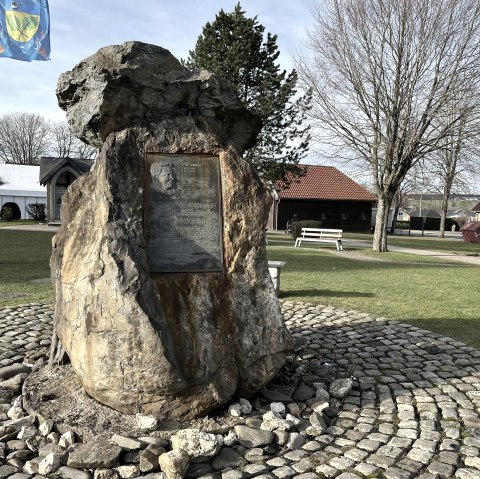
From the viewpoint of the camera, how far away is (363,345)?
18.5 feet

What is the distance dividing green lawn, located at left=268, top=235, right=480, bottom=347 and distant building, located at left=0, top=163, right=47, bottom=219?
95.6 ft

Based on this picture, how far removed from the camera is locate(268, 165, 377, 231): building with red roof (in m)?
39.8

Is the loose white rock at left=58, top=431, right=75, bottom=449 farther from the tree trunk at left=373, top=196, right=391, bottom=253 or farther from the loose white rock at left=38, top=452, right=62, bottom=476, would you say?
the tree trunk at left=373, top=196, right=391, bottom=253

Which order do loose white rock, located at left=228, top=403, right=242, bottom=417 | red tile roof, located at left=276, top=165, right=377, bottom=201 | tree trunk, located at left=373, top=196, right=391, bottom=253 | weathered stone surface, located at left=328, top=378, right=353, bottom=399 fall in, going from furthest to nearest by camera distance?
red tile roof, located at left=276, top=165, right=377, bottom=201 < tree trunk, located at left=373, top=196, right=391, bottom=253 < weathered stone surface, located at left=328, top=378, right=353, bottom=399 < loose white rock, located at left=228, top=403, right=242, bottom=417

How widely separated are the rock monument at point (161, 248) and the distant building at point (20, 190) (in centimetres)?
3760

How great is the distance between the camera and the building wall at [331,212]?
3988cm

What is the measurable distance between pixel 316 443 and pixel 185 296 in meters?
1.42

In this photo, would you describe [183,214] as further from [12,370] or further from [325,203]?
[325,203]

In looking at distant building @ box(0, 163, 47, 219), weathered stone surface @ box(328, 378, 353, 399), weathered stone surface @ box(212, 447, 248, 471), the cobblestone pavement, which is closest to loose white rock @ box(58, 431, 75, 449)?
weathered stone surface @ box(212, 447, 248, 471)

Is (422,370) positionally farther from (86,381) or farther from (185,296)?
(86,381)

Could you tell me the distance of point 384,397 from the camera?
4.07m

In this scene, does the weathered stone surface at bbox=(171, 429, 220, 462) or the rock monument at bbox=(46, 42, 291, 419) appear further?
the rock monument at bbox=(46, 42, 291, 419)

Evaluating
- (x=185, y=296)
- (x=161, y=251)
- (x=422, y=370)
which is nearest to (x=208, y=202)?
(x=161, y=251)

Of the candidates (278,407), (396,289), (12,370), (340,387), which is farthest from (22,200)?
(278,407)
